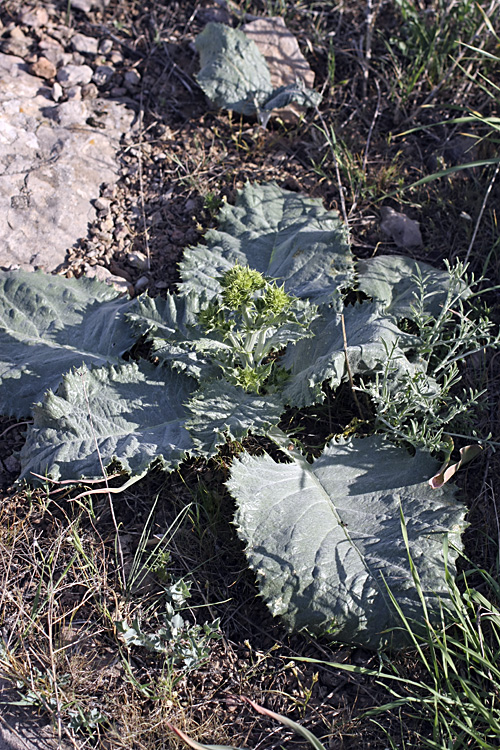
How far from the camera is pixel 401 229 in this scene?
3.25 metres

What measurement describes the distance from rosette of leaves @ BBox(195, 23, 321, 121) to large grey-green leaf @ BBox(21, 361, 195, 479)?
1.74 m

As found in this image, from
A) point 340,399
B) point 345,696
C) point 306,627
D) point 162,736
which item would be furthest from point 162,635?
point 340,399

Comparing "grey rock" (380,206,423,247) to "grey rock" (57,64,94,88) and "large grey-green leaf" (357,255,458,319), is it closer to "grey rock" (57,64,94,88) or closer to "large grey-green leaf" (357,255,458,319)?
"large grey-green leaf" (357,255,458,319)

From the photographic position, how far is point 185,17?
13.1 ft

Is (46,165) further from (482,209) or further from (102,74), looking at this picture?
(482,209)

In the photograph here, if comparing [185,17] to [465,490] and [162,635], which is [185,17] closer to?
[465,490]

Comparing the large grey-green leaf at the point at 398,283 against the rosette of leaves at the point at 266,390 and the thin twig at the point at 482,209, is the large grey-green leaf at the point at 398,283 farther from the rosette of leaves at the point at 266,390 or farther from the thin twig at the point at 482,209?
the thin twig at the point at 482,209

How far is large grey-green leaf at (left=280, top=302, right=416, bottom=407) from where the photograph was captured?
2297 mm

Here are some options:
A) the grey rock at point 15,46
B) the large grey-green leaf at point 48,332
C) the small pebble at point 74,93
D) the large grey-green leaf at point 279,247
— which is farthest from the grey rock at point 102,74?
the large grey-green leaf at point 48,332

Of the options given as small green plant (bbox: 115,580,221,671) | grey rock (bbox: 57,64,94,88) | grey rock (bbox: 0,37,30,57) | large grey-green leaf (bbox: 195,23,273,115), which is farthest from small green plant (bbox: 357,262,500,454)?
grey rock (bbox: 0,37,30,57)

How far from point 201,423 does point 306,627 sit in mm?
786

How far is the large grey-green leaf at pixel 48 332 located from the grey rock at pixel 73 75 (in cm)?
151

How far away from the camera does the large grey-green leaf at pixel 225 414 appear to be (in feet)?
7.52

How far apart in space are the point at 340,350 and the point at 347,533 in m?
0.66
